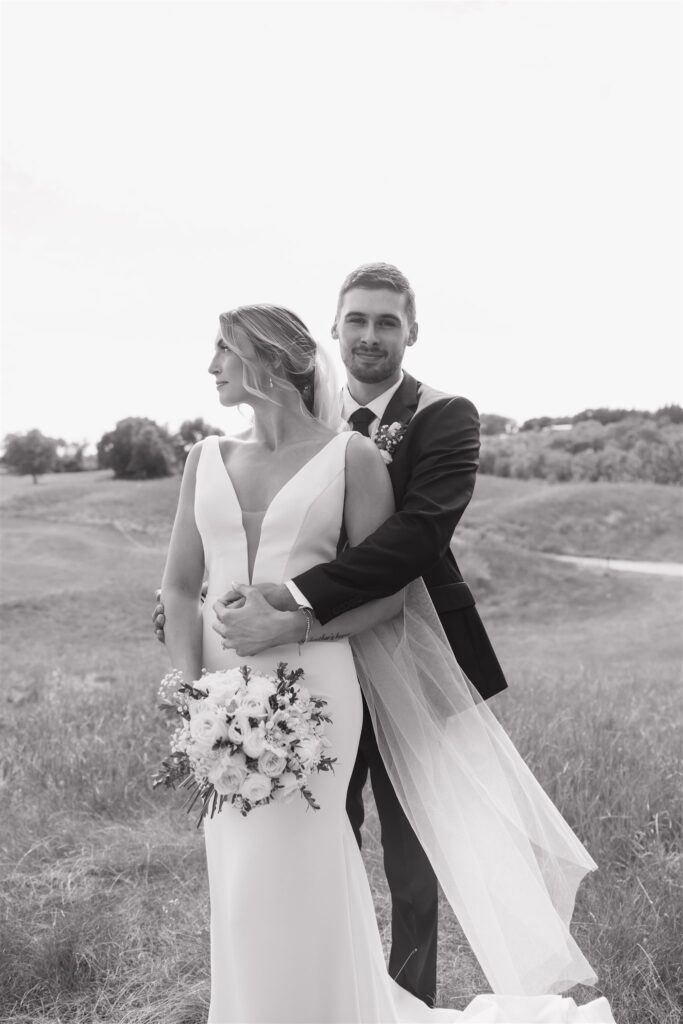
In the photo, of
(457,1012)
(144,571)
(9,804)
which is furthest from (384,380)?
(144,571)

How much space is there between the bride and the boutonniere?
0.24 m

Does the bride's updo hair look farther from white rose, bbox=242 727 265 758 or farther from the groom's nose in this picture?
white rose, bbox=242 727 265 758

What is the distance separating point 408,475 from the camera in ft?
10.5

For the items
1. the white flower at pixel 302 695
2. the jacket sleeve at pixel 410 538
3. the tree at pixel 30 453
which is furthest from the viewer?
the tree at pixel 30 453

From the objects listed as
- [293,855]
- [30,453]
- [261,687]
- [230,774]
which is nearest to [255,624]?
[261,687]

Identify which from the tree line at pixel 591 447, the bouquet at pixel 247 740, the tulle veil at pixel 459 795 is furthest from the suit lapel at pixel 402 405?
the tree line at pixel 591 447

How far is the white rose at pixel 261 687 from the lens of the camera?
253 centimetres

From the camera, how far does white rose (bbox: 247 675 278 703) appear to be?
253 cm

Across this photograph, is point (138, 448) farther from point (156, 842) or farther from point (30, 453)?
point (156, 842)

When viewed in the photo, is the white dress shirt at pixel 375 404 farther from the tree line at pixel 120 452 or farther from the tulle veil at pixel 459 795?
the tree line at pixel 120 452

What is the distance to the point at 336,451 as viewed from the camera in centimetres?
295

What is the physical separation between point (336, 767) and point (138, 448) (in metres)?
15.9

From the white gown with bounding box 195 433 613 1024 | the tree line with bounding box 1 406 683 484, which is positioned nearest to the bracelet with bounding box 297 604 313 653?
the white gown with bounding box 195 433 613 1024

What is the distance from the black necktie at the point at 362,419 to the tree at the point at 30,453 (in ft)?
47.7
